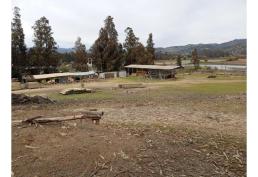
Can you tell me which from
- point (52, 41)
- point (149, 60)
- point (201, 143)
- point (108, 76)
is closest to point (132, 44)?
point (149, 60)

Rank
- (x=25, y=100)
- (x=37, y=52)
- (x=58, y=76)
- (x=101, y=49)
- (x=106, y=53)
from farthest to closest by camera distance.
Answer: (x=101, y=49)
(x=106, y=53)
(x=37, y=52)
(x=58, y=76)
(x=25, y=100)

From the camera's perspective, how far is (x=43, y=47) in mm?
34469

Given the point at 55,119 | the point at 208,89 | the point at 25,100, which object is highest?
the point at 55,119

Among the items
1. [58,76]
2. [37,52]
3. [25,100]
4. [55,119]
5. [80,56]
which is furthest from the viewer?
[80,56]

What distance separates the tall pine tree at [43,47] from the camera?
33.5 m

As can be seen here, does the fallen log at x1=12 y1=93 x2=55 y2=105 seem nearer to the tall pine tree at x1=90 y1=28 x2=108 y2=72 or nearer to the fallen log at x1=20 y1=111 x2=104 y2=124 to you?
the fallen log at x1=20 y1=111 x2=104 y2=124

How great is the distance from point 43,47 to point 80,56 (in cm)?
738

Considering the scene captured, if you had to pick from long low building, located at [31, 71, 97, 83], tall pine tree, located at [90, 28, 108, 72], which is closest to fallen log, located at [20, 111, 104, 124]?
long low building, located at [31, 71, 97, 83]

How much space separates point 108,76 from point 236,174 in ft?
106

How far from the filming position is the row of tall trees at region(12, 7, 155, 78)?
31.6m

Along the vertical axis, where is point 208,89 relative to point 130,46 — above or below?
below

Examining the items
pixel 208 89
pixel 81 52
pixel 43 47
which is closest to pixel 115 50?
→ pixel 81 52

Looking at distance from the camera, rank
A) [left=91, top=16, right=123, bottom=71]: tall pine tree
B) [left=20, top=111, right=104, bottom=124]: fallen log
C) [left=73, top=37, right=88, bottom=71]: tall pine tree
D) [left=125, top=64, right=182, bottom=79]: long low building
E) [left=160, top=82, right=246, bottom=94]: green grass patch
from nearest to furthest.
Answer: [left=20, top=111, right=104, bottom=124]: fallen log
[left=160, top=82, right=246, bottom=94]: green grass patch
[left=125, top=64, right=182, bottom=79]: long low building
[left=91, top=16, right=123, bottom=71]: tall pine tree
[left=73, top=37, right=88, bottom=71]: tall pine tree

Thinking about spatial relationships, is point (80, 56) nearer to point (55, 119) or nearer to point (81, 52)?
point (81, 52)
